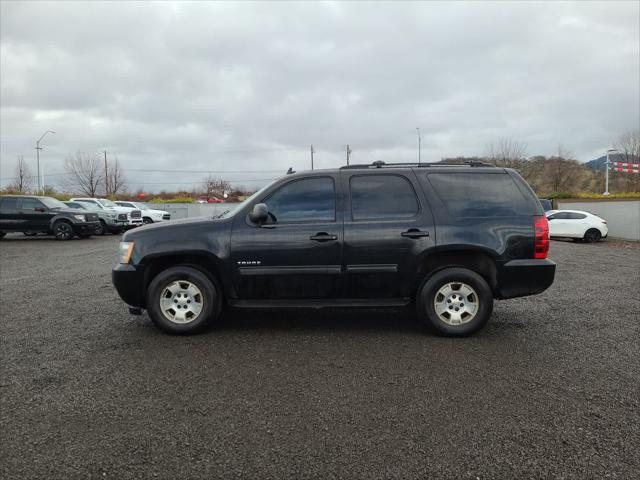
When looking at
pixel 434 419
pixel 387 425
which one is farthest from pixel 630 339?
pixel 387 425

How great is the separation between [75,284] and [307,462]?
7.25 meters

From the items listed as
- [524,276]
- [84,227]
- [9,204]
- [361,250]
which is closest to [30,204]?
[9,204]

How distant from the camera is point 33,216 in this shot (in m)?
18.1

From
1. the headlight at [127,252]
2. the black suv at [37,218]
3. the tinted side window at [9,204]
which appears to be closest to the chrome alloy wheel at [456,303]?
the headlight at [127,252]

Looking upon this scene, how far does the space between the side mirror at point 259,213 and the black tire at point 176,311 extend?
85cm

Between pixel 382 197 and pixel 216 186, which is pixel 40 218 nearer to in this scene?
pixel 382 197

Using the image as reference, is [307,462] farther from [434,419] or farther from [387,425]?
[434,419]

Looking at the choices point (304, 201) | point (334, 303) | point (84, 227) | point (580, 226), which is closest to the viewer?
point (334, 303)

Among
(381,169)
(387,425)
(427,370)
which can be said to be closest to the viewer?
(387,425)

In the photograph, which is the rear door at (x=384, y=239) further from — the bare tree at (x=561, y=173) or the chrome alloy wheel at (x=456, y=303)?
the bare tree at (x=561, y=173)

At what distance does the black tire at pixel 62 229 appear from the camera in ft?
59.7

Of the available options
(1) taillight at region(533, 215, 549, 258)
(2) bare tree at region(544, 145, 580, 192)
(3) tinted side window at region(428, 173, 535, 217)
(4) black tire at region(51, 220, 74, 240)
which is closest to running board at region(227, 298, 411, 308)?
(3) tinted side window at region(428, 173, 535, 217)

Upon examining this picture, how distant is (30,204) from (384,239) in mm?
18224

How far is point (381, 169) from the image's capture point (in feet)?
17.0
